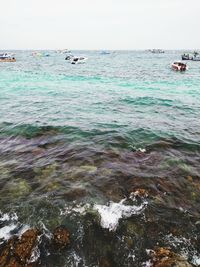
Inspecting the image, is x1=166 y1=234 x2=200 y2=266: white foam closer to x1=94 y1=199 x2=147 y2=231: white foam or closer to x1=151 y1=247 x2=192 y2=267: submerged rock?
x1=151 y1=247 x2=192 y2=267: submerged rock

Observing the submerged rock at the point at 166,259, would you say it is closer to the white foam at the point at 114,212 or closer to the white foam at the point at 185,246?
the white foam at the point at 185,246

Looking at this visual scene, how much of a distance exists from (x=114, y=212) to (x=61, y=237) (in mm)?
2114

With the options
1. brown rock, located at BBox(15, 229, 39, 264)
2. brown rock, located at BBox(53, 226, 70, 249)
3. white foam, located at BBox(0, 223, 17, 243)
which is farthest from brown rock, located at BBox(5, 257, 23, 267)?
brown rock, located at BBox(53, 226, 70, 249)

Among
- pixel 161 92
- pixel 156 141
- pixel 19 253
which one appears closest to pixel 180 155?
pixel 156 141

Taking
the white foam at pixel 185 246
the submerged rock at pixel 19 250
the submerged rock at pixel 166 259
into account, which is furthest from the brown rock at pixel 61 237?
the white foam at pixel 185 246

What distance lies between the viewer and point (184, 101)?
28.0m

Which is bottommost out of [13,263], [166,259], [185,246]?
[185,246]

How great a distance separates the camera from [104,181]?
1135cm

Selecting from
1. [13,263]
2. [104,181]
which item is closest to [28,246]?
[13,263]

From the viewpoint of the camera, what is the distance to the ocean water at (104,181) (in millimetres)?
8133

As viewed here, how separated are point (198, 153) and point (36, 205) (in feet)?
30.4

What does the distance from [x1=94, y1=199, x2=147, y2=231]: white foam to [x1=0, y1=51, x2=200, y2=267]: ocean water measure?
0.03 m

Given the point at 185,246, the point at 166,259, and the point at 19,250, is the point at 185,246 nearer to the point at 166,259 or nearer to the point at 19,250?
the point at 166,259

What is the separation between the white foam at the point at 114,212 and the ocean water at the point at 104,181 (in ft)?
0.11
